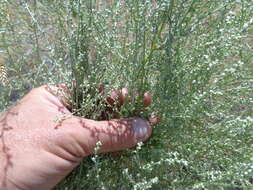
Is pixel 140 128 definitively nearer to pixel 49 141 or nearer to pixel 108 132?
pixel 108 132

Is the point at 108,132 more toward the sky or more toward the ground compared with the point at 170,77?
more toward the ground

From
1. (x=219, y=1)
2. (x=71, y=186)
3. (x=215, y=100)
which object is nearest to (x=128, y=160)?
(x=71, y=186)

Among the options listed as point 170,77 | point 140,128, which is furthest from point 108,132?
point 170,77

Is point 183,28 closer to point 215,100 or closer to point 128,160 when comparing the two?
point 215,100
